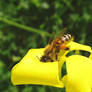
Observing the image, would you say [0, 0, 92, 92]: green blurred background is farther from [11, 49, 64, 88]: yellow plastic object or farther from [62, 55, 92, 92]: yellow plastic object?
[62, 55, 92, 92]: yellow plastic object

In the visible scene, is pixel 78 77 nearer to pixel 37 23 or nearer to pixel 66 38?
pixel 66 38

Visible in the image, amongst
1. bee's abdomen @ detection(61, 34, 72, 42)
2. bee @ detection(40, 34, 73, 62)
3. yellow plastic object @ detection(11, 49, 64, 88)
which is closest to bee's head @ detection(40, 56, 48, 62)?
bee @ detection(40, 34, 73, 62)

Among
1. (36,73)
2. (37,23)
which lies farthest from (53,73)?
(37,23)

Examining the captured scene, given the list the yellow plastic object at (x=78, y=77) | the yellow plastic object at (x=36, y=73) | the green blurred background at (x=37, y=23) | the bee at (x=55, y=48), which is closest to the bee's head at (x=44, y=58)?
the bee at (x=55, y=48)

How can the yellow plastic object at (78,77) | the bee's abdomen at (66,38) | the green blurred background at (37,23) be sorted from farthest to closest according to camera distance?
1. the green blurred background at (37,23)
2. the bee's abdomen at (66,38)
3. the yellow plastic object at (78,77)

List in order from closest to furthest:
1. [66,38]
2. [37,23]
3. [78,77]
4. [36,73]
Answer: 1. [78,77]
2. [36,73]
3. [66,38]
4. [37,23]

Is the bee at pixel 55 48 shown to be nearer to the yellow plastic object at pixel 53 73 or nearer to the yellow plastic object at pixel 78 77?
the yellow plastic object at pixel 53 73

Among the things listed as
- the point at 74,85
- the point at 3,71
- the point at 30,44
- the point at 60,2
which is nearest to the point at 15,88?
the point at 3,71
